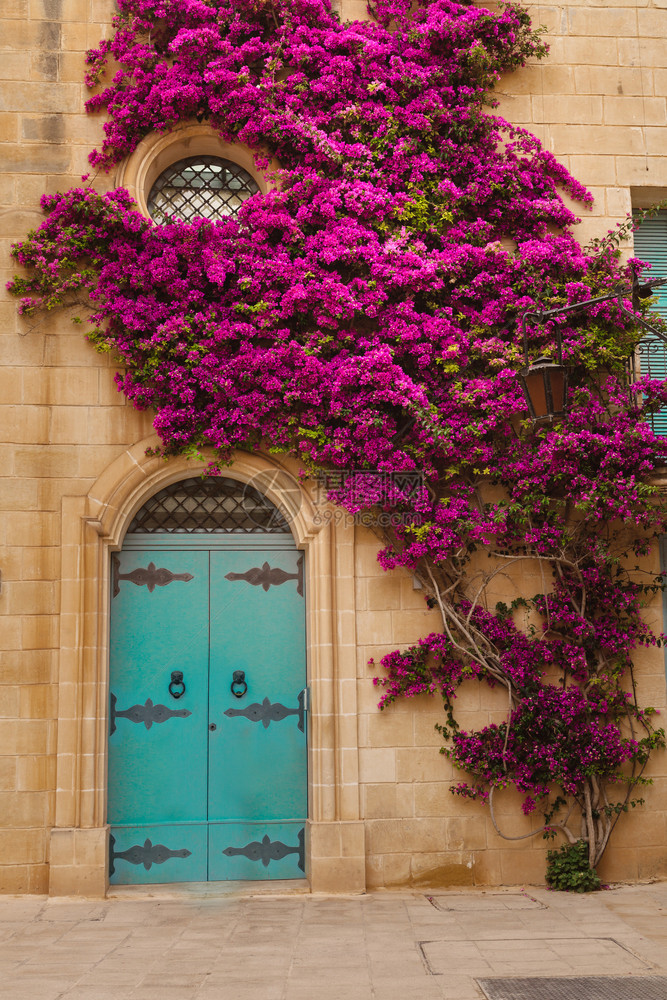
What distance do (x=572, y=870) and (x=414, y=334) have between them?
3.90 meters

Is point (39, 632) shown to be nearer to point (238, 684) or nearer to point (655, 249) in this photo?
point (238, 684)

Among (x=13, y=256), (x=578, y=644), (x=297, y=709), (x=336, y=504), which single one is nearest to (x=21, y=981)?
(x=297, y=709)

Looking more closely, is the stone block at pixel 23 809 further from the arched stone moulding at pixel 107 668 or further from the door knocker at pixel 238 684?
the door knocker at pixel 238 684

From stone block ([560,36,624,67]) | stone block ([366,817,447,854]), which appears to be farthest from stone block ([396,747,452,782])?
stone block ([560,36,624,67])

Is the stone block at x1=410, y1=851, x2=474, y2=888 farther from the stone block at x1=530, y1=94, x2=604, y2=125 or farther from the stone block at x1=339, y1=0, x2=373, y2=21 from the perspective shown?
the stone block at x1=339, y1=0, x2=373, y2=21

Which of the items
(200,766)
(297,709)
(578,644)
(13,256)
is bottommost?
(200,766)

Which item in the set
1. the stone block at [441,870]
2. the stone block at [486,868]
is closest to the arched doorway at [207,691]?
the stone block at [441,870]

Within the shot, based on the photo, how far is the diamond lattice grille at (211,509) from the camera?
6.43 meters

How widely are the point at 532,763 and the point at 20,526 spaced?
3.98m

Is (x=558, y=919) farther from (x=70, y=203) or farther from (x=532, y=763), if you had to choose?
(x=70, y=203)

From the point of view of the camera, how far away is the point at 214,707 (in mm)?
6168

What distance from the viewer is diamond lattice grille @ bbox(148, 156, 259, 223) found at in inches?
264

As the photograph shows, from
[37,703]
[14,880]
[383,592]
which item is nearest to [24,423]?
[37,703]

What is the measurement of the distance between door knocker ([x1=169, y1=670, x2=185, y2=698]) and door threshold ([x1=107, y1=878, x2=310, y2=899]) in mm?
1288
